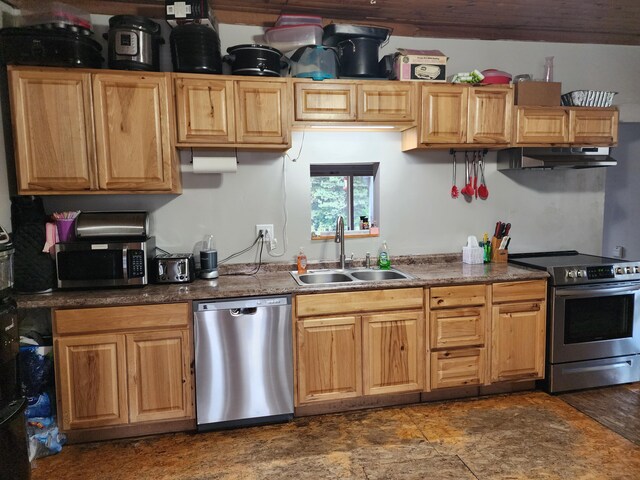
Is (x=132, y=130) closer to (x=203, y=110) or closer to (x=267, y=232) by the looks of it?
(x=203, y=110)

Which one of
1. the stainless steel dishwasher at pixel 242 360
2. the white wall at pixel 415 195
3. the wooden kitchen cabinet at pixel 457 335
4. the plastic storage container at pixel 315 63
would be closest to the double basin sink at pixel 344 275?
the white wall at pixel 415 195

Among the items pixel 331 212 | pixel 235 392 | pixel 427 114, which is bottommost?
pixel 235 392

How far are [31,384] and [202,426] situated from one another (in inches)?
37.5

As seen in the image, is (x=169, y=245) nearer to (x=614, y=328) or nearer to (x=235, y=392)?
(x=235, y=392)

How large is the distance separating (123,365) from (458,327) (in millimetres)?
2048

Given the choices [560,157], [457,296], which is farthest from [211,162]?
[560,157]

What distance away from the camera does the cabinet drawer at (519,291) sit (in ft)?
9.46

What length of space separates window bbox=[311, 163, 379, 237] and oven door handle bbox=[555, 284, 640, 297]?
56.0 inches

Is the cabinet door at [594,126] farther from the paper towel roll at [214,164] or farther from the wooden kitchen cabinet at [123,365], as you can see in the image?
the wooden kitchen cabinet at [123,365]

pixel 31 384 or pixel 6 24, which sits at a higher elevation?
pixel 6 24

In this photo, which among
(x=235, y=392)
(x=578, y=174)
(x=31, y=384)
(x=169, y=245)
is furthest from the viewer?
(x=578, y=174)

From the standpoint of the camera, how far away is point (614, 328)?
3086 mm

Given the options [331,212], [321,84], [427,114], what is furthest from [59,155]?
[427,114]

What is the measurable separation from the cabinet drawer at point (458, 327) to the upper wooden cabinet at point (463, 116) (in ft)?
3.76
